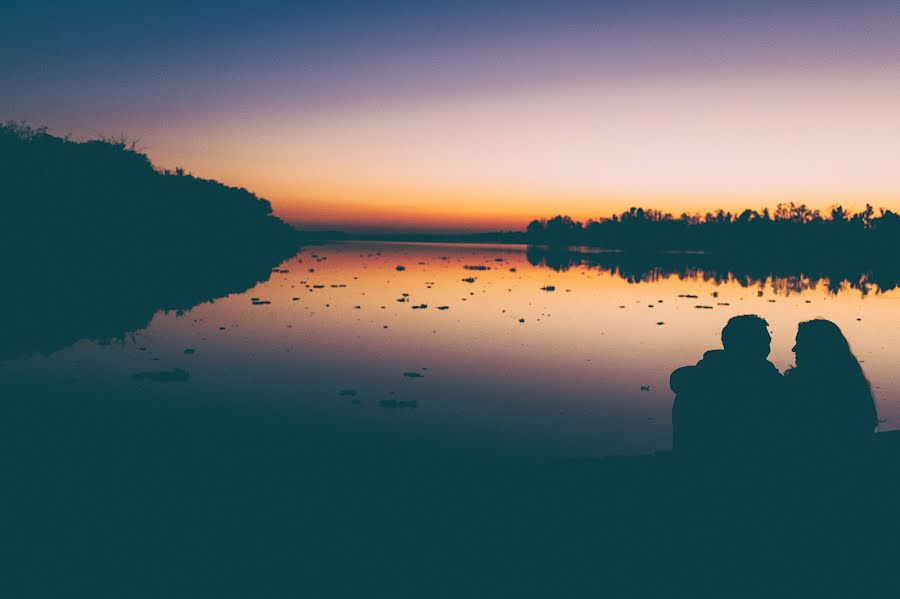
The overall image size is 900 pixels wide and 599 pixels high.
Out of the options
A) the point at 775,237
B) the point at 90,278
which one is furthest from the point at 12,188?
the point at 775,237

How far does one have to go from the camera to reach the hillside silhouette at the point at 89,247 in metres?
20.6

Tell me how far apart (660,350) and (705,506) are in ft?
43.4

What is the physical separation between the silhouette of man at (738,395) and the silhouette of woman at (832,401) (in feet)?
0.83

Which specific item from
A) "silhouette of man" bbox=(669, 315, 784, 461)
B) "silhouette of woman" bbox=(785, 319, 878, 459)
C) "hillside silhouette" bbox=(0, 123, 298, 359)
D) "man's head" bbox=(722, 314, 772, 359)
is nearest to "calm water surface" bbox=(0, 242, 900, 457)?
"hillside silhouette" bbox=(0, 123, 298, 359)

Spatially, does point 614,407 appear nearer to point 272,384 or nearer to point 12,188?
point 272,384

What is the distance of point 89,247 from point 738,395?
56679 millimetres

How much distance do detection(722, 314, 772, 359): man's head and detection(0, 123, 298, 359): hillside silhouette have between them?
16.8 m

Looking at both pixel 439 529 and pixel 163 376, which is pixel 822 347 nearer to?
pixel 439 529

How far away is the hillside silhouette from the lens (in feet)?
67.6

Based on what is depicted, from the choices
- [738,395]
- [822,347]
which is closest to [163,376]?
[738,395]

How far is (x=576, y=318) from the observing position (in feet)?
78.2

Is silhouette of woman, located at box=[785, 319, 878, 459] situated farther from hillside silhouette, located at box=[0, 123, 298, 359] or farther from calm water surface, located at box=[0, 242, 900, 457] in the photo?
hillside silhouette, located at box=[0, 123, 298, 359]

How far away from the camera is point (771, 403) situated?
455 cm

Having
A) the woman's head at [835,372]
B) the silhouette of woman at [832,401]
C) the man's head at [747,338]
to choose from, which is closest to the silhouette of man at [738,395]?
the man's head at [747,338]
